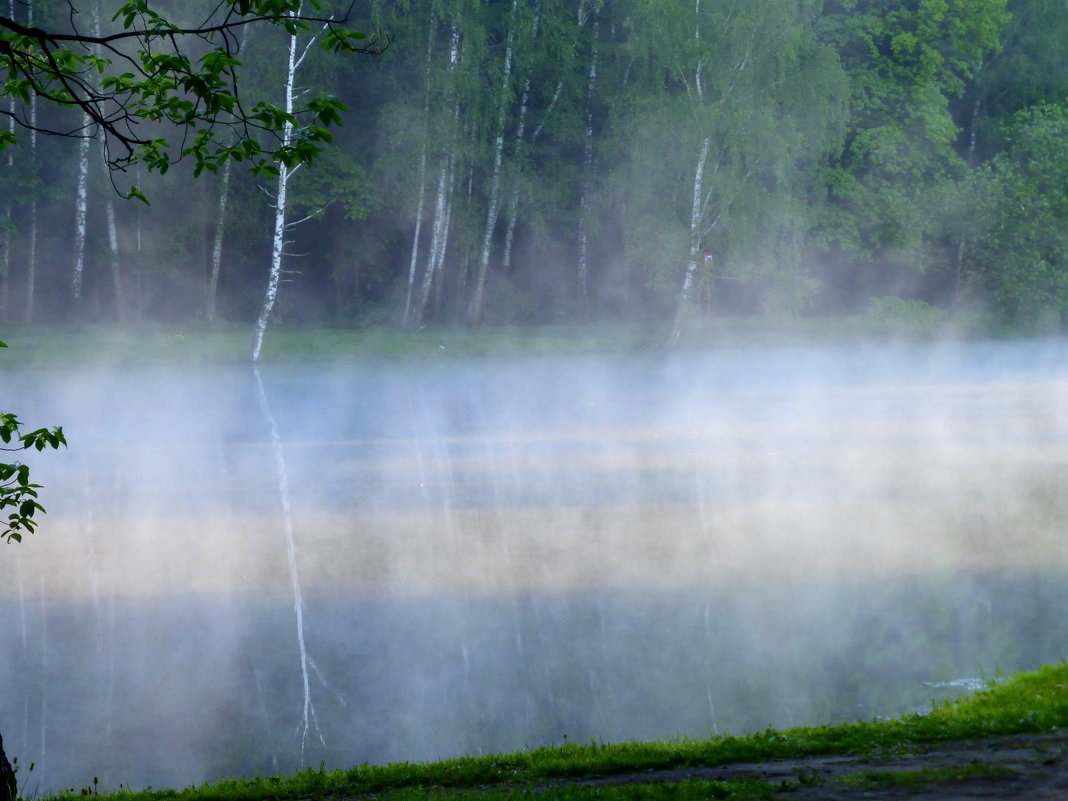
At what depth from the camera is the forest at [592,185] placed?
116 feet

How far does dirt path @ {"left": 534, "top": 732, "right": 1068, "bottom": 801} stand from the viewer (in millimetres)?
5637

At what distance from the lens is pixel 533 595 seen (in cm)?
1088

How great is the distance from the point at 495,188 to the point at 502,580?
1091 inches

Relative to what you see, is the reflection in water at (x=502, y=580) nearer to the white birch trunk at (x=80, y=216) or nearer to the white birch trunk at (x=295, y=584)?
the white birch trunk at (x=295, y=584)

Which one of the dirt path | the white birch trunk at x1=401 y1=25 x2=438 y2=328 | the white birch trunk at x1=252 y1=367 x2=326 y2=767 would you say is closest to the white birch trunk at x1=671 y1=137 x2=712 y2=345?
the white birch trunk at x1=401 y1=25 x2=438 y2=328

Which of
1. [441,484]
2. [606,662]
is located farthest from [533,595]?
[441,484]

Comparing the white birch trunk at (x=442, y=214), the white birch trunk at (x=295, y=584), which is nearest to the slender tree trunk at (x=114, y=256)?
the white birch trunk at (x=442, y=214)

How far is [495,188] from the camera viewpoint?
124 ft

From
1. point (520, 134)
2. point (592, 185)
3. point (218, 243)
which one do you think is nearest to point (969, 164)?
point (592, 185)

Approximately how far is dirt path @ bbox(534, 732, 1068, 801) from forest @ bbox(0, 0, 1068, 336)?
26.0 metres

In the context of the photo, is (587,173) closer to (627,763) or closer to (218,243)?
(218,243)

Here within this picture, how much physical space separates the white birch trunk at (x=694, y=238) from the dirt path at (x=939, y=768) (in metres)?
30.3

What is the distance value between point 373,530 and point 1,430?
759cm

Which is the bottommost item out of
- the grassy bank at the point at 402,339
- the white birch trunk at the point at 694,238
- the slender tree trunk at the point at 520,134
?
the grassy bank at the point at 402,339
